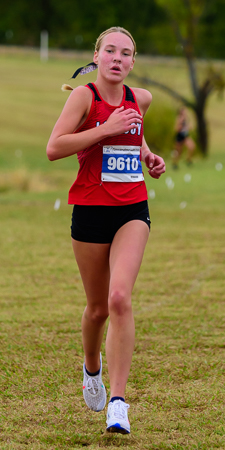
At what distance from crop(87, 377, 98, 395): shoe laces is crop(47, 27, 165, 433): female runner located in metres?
0.02

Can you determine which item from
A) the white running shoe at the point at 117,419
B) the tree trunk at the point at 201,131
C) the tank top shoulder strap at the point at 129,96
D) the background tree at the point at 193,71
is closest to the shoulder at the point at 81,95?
the tank top shoulder strap at the point at 129,96

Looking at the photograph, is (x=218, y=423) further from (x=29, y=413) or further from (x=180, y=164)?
(x=180, y=164)

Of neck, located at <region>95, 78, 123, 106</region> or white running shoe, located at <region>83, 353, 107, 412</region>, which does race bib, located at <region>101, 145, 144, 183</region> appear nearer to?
neck, located at <region>95, 78, 123, 106</region>

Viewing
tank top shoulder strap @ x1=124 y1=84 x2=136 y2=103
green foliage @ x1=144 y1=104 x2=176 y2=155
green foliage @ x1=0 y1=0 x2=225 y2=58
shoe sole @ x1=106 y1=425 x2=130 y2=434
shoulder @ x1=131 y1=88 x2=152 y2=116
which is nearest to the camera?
shoe sole @ x1=106 y1=425 x2=130 y2=434

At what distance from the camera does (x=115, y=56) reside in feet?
13.3

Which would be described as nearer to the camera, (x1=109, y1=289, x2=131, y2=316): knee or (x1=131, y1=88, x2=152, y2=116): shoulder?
(x1=109, y1=289, x2=131, y2=316): knee

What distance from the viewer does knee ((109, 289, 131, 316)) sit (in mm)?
3732

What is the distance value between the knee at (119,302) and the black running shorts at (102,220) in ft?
1.27

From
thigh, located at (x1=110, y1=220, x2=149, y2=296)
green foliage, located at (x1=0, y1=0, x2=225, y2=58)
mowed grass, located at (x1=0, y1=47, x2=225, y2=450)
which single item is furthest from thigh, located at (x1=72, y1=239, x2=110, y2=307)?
green foliage, located at (x1=0, y1=0, x2=225, y2=58)

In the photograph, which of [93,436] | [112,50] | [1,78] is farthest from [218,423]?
[1,78]

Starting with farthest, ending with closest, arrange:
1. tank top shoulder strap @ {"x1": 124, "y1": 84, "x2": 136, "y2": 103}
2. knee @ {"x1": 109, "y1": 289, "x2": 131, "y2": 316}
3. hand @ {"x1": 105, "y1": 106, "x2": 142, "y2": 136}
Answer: tank top shoulder strap @ {"x1": 124, "y1": 84, "x2": 136, "y2": 103}, hand @ {"x1": 105, "y1": 106, "x2": 142, "y2": 136}, knee @ {"x1": 109, "y1": 289, "x2": 131, "y2": 316}

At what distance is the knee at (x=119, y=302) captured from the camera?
3732 mm

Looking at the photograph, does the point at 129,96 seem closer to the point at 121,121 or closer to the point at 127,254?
the point at 121,121

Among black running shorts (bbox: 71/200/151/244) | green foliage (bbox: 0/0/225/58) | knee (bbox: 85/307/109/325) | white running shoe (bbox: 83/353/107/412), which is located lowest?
white running shoe (bbox: 83/353/107/412)
